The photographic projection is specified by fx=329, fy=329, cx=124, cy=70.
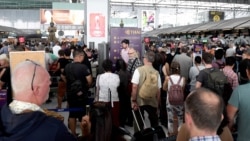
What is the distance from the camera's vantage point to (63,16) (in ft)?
99.3

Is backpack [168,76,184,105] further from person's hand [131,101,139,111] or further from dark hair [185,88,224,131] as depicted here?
dark hair [185,88,224,131]

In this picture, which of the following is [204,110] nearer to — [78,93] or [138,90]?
[138,90]

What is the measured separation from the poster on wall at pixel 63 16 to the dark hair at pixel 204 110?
28.4 meters

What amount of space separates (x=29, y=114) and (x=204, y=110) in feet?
3.11

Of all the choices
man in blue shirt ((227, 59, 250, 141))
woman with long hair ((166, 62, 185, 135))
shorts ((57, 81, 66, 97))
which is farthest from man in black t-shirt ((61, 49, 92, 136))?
man in blue shirt ((227, 59, 250, 141))

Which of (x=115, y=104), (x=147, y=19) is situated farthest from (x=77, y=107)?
(x=147, y=19)

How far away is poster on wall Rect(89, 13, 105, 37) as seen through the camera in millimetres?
12469

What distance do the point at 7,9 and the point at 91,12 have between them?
113 feet

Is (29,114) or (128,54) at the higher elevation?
(128,54)

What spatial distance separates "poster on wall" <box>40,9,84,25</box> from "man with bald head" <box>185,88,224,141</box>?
28416mm

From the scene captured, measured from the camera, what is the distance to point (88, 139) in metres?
3.02

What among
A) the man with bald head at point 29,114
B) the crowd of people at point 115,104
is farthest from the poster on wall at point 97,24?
the man with bald head at point 29,114

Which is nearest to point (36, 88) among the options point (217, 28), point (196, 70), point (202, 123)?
point (202, 123)

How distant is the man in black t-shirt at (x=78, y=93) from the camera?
499 centimetres
